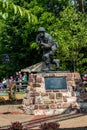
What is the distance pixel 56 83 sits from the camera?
17484 millimetres

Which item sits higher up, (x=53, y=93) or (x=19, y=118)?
(x=53, y=93)

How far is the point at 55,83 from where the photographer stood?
1748 cm

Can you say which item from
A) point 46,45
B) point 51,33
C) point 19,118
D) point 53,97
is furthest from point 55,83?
point 51,33

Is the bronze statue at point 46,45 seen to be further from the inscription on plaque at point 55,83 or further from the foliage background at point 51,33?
the foliage background at point 51,33

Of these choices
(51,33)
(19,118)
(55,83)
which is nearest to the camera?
(19,118)

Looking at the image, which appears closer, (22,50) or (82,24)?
(82,24)

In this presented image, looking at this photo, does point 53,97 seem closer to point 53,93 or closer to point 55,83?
point 53,93

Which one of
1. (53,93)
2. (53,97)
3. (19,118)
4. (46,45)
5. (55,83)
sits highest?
(46,45)

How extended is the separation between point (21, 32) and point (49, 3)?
164 inches

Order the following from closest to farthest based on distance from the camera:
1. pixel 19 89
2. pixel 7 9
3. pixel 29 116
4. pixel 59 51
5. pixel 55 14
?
1. pixel 7 9
2. pixel 29 116
3. pixel 19 89
4. pixel 59 51
5. pixel 55 14

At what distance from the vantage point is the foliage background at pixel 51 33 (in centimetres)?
3381

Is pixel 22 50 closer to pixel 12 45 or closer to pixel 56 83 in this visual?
pixel 12 45

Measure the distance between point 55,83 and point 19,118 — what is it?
238cm

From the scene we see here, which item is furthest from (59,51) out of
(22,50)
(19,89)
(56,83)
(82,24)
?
(56,83)
